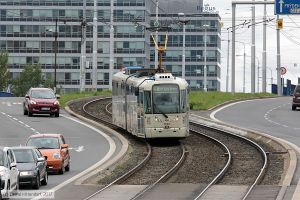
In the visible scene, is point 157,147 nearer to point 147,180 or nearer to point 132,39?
point 147,180

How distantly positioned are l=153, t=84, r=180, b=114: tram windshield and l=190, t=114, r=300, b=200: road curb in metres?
4.47

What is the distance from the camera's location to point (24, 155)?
28.5 m

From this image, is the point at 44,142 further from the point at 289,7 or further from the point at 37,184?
the point at 289,7

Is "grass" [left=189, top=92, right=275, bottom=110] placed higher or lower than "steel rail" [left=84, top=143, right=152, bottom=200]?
higher

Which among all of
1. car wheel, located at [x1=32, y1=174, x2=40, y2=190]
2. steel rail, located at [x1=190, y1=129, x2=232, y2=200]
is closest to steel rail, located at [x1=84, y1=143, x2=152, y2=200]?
car wheel, located at [x1=32, y1=174, x2=40, y2=190]

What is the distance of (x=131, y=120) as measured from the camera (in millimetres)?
48031

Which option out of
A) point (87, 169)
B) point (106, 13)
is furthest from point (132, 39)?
point (87, 169)

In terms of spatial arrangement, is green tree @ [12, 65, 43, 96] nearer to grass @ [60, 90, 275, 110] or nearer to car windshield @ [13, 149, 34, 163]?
grass @ [60, 90, 275, 110]

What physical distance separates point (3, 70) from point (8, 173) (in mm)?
124452

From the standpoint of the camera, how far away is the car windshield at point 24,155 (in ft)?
92.6

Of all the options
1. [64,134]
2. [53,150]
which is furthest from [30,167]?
[64,134]

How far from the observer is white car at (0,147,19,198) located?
23.9 meters

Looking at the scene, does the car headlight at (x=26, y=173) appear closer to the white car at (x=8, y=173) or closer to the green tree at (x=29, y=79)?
the white car at (x=8, y=173)

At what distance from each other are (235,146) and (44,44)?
122035mm
